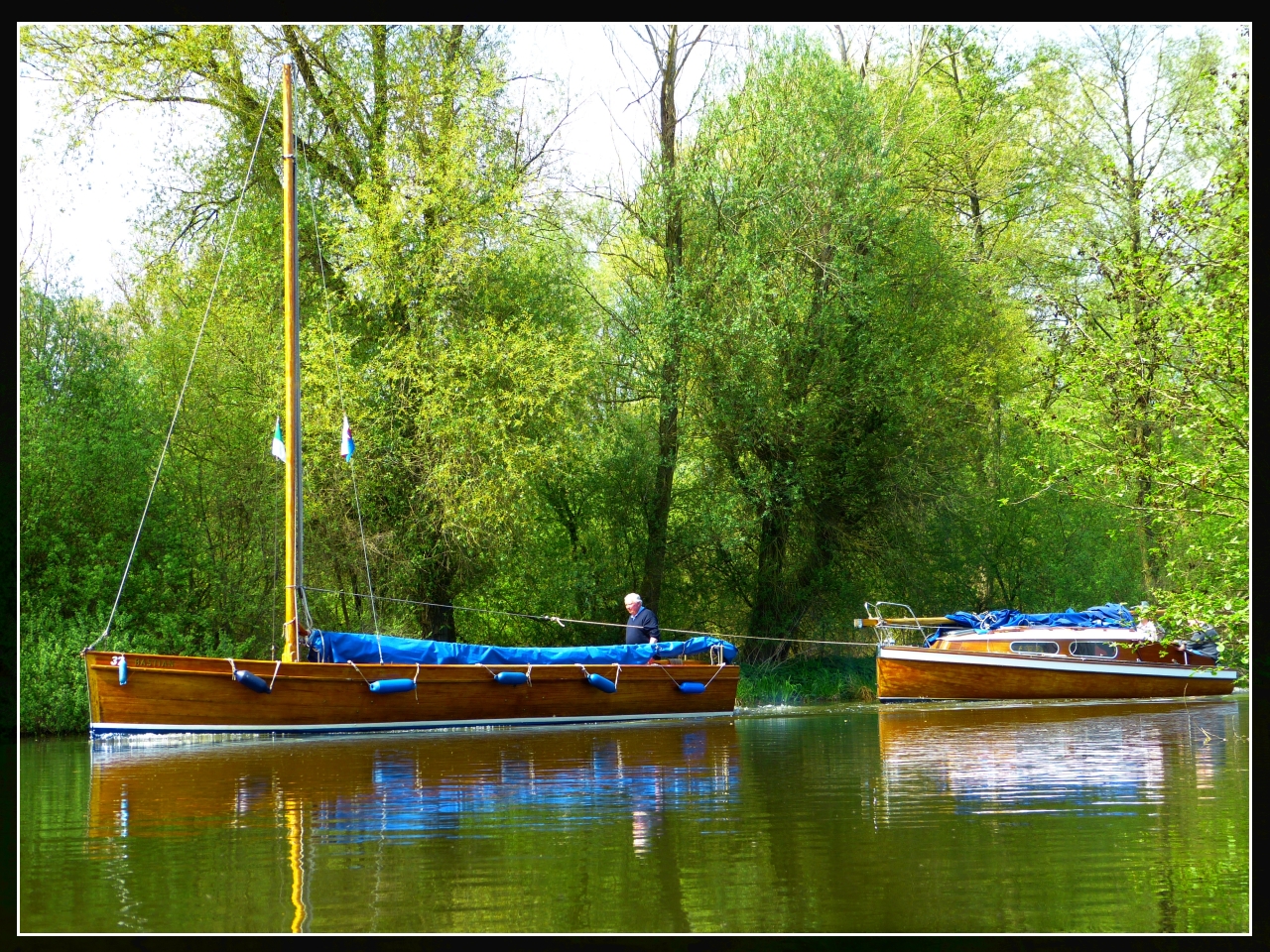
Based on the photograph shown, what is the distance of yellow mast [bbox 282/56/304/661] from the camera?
18.0 meters

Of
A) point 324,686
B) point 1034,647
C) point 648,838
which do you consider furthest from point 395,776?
point 1034,647

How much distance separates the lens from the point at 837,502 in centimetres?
2812

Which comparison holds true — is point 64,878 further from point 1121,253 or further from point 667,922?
point 1121,253

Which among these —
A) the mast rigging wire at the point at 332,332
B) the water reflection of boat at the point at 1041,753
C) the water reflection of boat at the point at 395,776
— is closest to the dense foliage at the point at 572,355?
the mast rigging wire at the point at 332,332

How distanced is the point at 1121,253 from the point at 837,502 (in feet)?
47.6

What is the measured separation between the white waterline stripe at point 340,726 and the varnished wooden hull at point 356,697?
1cm

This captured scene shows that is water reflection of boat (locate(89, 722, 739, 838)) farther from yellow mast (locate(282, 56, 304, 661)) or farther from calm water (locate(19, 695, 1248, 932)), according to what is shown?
yellow mast (locate(282, 56, 304, 661))

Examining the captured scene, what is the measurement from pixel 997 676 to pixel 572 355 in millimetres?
9941

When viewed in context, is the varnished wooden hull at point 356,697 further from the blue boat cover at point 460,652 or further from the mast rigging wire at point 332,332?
the mast rigging wire at point 332,332

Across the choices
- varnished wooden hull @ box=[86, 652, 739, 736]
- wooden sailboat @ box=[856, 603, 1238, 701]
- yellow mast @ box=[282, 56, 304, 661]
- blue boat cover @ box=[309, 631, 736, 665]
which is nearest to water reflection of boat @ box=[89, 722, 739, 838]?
varnished wooden hull @ box=[86, 652, 739, 736]

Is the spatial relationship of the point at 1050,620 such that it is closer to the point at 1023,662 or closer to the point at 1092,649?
the point at 1092,649

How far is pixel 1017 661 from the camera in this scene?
84.3 feet

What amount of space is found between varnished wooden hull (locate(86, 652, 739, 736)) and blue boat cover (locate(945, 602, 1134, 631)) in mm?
6478

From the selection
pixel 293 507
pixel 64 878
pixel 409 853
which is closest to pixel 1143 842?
pixel 409 853
